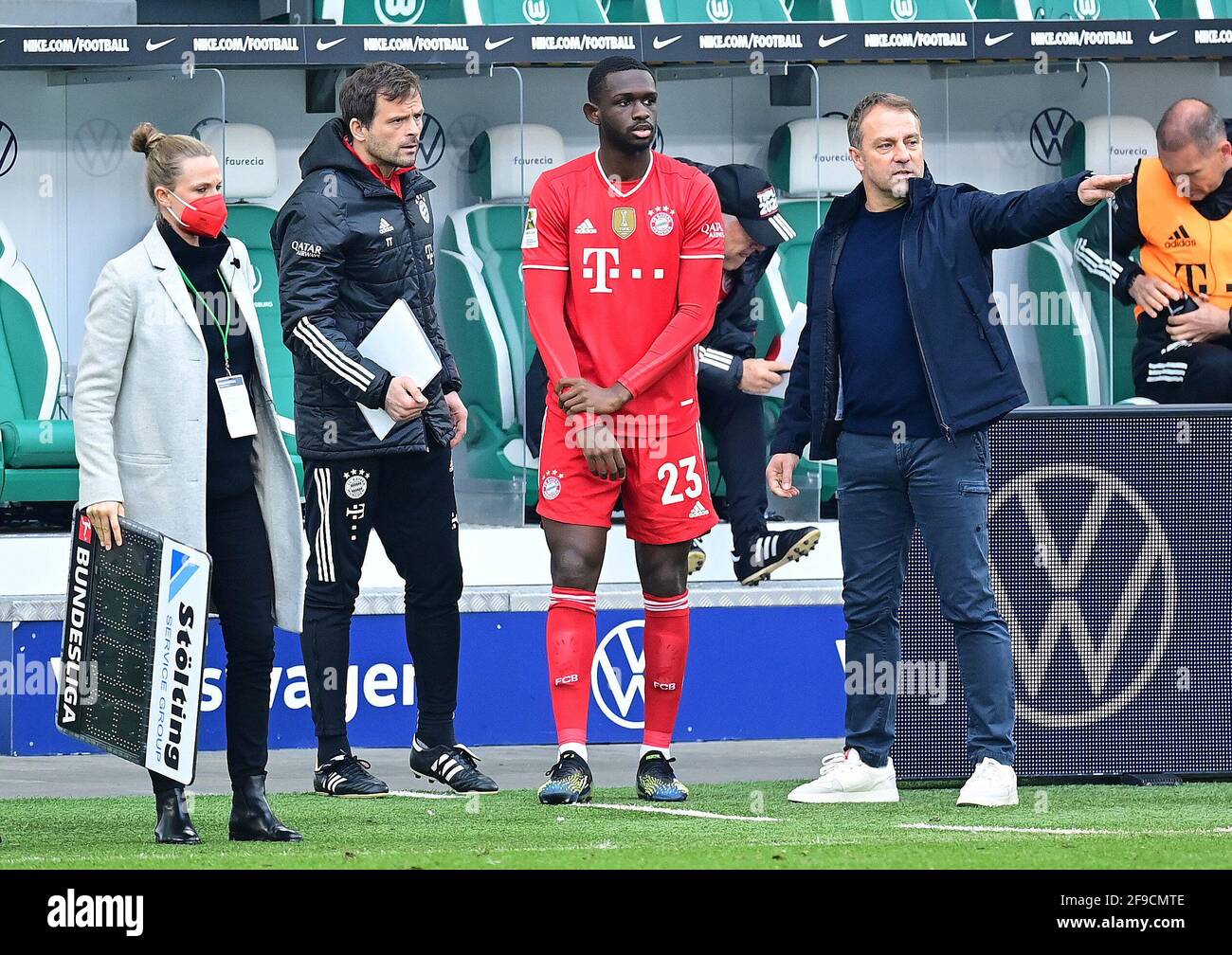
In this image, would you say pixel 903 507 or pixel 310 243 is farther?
pixel 310 243

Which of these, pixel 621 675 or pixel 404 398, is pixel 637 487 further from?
pixel 621 675

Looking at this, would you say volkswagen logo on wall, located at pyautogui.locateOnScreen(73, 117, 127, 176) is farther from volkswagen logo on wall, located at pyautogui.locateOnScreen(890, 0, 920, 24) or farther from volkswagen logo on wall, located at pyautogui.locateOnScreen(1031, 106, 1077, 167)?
volkswagen logo on wall, located at pyautogui.locateOnScreen(1031, 106, 1077, 167)

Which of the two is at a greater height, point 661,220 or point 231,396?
point 661,220

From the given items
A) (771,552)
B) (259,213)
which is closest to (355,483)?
(771,552)

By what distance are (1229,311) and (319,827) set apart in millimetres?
3590

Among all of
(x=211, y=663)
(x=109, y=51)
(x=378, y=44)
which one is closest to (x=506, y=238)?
(x=378, y=44)

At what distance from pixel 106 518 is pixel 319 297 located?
48.9 inches

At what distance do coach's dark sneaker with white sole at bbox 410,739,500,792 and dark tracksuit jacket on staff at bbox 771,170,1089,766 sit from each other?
3.43 ft

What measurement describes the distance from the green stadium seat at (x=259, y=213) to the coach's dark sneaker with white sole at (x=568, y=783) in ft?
10.0

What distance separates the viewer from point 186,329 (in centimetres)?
475

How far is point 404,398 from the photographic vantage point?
558 cm

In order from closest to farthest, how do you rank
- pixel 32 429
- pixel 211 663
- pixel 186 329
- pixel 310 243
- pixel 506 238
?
1. pixel 186 329
2. pixel 310 243
3. pixel 211 663
4. pixel 32 429
5. pixel 506 238

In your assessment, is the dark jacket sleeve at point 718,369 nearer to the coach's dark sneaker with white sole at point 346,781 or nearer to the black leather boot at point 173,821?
the coach's dark sneaker with white sole at point 346,781

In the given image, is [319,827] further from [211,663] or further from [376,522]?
[211,663]
